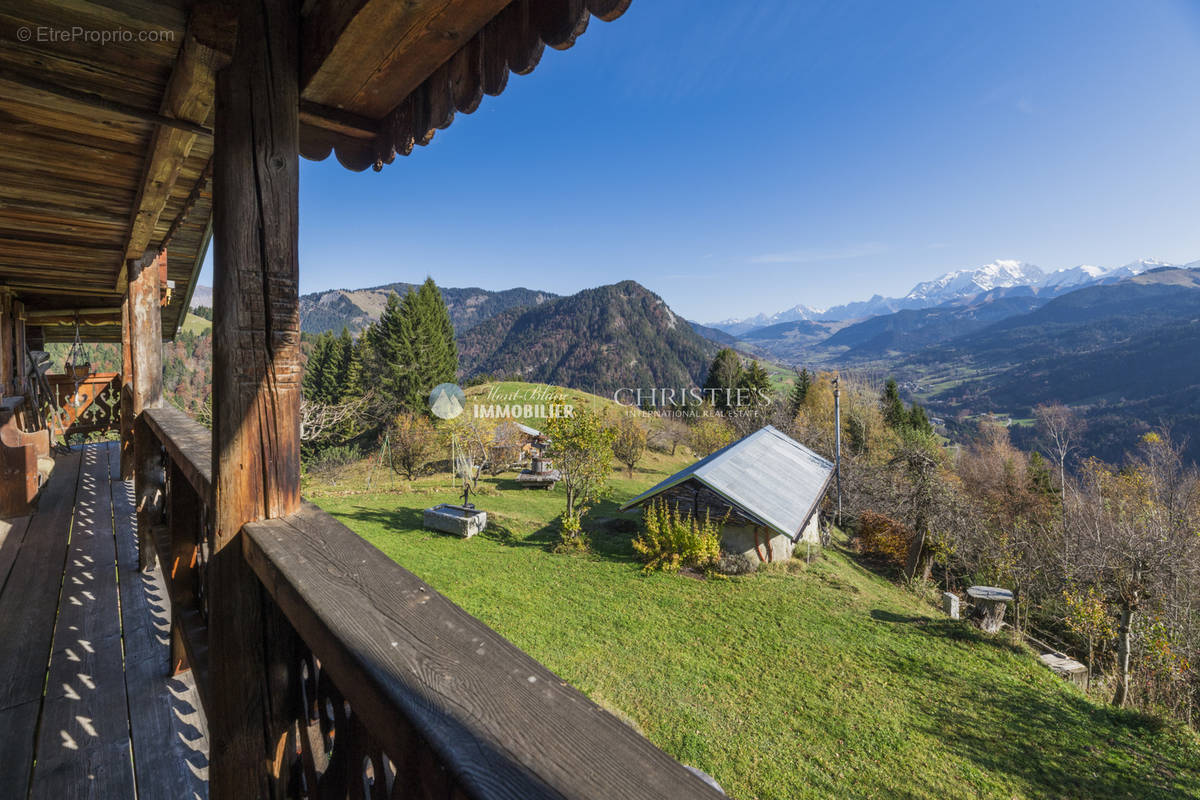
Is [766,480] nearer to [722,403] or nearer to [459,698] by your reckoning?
[459,698]

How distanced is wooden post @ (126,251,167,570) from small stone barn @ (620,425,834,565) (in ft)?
38.0

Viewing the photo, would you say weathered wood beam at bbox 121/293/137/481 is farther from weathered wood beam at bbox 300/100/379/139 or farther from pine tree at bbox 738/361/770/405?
pine tree at bbox 738/361/770/405

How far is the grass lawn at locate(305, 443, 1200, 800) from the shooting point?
22.1 feet

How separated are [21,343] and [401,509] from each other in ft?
38.1

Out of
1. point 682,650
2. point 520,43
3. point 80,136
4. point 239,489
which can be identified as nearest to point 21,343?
point 80,136

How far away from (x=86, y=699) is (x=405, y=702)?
249 cm

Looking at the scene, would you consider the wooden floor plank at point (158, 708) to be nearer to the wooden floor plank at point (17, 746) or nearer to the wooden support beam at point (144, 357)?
the wooden floor plank at point (17, 746)

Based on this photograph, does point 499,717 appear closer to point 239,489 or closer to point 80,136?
point 239,489

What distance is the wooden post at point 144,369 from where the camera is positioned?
3.36 meters

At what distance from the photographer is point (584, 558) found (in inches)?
538

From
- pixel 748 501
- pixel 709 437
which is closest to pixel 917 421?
pixel 709 437

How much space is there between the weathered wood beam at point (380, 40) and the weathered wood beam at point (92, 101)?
1.96ft

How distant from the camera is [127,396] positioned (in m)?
4.66

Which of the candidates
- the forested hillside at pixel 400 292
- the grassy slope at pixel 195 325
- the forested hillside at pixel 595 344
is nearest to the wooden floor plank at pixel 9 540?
the grassy slope at pixel 195 325
